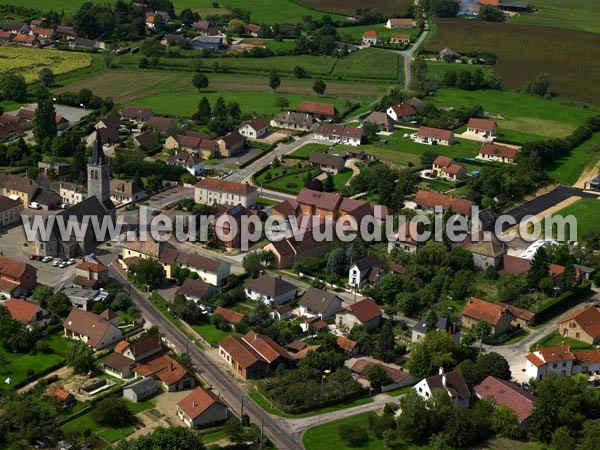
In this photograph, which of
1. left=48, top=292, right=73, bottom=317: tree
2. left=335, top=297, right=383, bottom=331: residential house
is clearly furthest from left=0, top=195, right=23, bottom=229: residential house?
left=335, top=297, right=383, bottom=331: residential house

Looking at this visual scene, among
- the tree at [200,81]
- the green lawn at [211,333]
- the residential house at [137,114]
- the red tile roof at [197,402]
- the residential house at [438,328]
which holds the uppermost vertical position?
the tree at [200,81]

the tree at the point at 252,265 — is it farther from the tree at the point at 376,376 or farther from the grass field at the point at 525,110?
the grass field at the point at 525,110

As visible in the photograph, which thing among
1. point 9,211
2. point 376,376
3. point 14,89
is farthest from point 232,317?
point 14,89

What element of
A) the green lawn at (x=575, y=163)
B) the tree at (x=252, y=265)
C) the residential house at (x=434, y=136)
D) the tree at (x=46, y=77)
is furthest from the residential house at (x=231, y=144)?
the tree at (x=46, y=77)

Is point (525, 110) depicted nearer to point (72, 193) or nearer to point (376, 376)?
point (72, 193)

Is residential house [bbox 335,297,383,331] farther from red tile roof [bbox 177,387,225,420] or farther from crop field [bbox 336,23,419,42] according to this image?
crop field [bbox 336,23,419,42]

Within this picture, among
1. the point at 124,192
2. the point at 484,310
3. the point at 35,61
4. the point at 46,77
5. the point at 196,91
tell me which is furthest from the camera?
the point at 35,61
